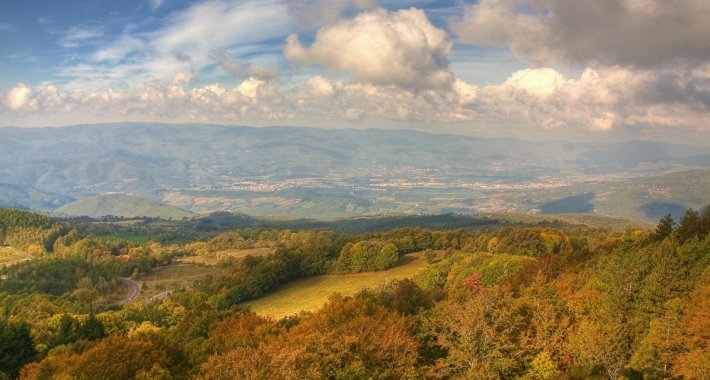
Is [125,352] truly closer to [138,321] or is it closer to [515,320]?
[515,320]

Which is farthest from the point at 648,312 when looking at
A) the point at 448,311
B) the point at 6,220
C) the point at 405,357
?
the point at 6,220

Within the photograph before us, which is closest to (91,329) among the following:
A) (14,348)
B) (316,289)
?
(14,348)

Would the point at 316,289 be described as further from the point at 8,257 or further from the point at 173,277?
the point at 8,257

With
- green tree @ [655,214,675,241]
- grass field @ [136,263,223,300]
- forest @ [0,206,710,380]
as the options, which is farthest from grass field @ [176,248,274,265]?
green tree @ [655,214,675,241]

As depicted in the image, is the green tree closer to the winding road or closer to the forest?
the forest

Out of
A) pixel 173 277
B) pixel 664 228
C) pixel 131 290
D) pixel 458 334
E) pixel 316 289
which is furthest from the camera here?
pixel 173 277

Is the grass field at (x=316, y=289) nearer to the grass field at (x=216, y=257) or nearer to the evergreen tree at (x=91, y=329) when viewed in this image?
the evergreen tree at (x=91, y=329)
